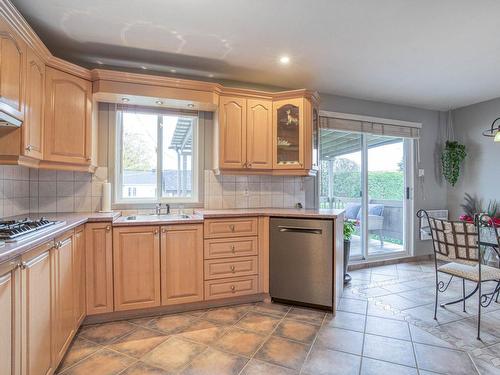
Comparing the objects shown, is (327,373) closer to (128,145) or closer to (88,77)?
(128,145)

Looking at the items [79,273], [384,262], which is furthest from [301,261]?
[384,262]

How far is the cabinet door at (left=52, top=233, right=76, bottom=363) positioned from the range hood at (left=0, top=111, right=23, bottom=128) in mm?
746

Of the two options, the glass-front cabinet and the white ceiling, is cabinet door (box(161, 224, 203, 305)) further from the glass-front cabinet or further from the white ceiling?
the white ceiling

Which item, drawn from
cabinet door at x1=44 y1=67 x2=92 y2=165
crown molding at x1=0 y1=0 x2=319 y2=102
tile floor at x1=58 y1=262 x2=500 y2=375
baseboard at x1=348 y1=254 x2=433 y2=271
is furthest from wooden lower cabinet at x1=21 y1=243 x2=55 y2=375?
baseboard at x1=348 y1=254 x2=433 y2=271

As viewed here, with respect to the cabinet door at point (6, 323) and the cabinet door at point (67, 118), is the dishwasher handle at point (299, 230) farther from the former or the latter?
the cabinet door at point (6, 323)

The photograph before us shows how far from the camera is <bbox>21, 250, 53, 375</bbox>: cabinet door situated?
128 cm

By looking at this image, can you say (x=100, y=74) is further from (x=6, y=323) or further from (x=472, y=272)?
(x=472, y=272)

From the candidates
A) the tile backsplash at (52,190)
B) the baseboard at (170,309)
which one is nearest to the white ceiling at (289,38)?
the tile backsplash at (52,190)

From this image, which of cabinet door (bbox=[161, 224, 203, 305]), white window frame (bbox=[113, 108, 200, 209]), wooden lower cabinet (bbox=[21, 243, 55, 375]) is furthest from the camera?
white window frame (bbox=[113, 108, 200, 209])

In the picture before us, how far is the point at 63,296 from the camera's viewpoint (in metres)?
1.80

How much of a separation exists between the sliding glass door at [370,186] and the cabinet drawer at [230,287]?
1680mm

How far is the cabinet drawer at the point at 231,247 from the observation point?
8.83ft

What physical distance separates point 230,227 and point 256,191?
2.83 feet

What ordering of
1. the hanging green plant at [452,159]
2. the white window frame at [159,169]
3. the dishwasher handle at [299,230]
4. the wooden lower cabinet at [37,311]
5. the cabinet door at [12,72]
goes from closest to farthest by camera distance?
the wooden lower cabinet at [37,311], the cabinet door at [12,72], the dishwasher handle at [299,230], the white window frame at [159,169], the hanging green plant at [452,159]
